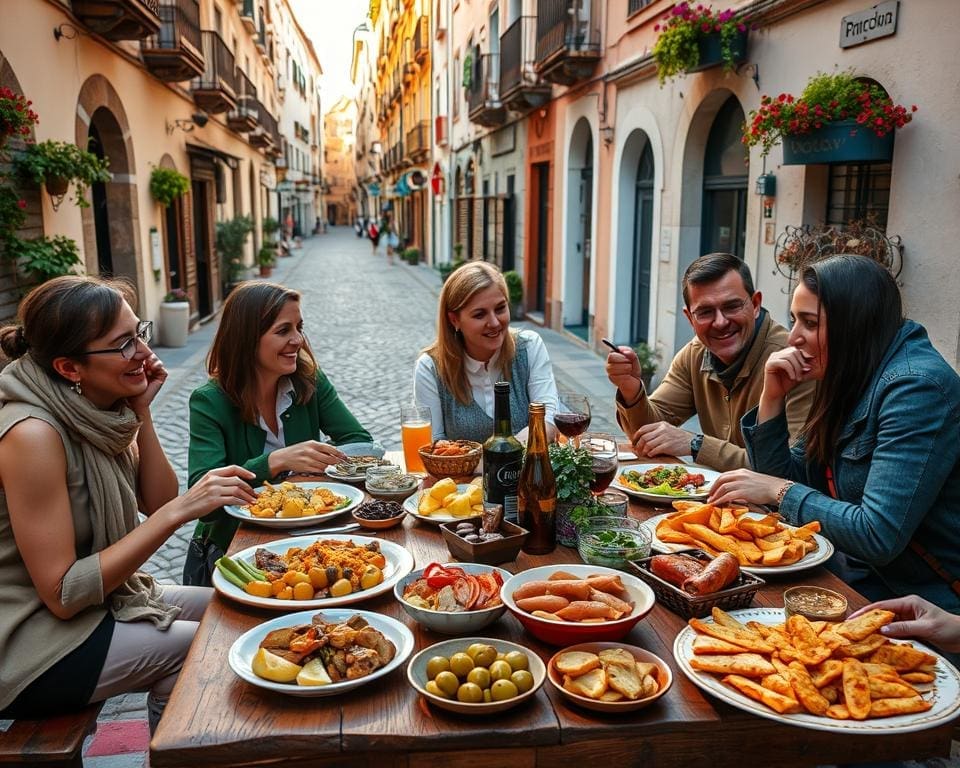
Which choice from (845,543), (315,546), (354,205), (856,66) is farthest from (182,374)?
(354,205)

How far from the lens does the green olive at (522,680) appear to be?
5.42 ft

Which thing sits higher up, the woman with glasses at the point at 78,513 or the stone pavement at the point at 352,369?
the woman with glasses at the point at 78,513

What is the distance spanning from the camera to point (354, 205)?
93125 mm

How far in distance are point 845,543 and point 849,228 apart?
407cm

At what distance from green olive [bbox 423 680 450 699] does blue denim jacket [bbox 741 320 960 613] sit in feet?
4.11

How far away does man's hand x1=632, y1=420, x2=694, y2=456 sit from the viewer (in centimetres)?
340

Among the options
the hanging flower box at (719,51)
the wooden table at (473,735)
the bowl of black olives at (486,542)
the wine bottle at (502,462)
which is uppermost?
the hanging flower box at (719,51)

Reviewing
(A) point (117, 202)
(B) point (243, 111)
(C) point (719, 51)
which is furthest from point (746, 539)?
(B) point (243, 111)

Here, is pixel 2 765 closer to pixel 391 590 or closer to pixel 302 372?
pixel 391 590

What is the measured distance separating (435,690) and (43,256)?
759 centimetres

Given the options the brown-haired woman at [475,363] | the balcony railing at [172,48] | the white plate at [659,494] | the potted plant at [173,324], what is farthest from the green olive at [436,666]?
the balcony railing at [172,48]

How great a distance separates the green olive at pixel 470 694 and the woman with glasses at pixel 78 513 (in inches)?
42.7

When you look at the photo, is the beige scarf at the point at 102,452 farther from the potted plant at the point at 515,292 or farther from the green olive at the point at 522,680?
the potted plant at the point at 515,292

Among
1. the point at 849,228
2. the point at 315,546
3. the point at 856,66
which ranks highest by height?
the point at 856,66
